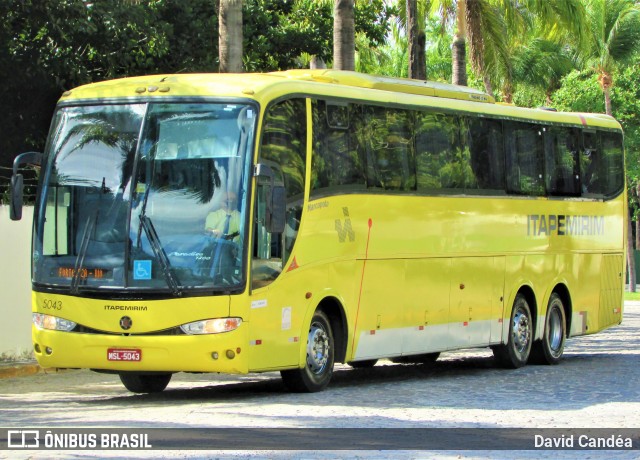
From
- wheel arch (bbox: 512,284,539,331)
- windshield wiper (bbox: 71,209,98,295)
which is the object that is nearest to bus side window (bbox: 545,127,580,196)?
wheel arch (bbox: 512,284,539,331)

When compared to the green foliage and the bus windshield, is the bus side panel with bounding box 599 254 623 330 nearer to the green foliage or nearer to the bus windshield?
the bus windshield

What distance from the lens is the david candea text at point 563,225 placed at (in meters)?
21.6

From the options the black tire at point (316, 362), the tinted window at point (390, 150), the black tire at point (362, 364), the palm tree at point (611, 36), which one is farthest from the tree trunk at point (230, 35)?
the palm tree at point (611, 36)

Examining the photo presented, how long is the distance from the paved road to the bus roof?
3.38 m

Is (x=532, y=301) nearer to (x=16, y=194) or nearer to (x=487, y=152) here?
(x=487, y=152)

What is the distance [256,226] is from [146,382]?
9.43 ft

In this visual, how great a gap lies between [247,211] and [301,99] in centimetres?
191

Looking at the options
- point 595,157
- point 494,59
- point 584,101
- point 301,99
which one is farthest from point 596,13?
point 301,99

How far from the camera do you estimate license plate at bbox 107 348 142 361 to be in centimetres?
1473

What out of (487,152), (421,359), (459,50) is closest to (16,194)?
(487,152)

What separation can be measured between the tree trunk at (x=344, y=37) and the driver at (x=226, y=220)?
1105 centimetres

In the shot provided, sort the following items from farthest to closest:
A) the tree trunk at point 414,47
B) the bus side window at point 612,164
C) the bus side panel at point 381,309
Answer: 1. the tree trunk at point 414,47
2. the bus side window at point 612,164
3. the bus side panel at point 381,309

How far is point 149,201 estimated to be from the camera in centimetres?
1491

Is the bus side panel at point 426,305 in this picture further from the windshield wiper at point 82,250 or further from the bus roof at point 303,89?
the windshield wiper at point 82,250
